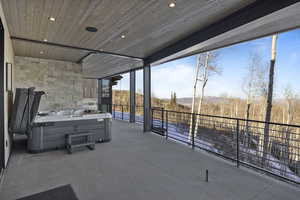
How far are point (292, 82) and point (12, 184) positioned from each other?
6537 mm

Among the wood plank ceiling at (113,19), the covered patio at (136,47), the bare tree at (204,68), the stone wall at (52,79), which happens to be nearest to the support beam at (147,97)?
the covered patio at (136,47)

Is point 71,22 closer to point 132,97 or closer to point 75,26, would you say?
point 75,26

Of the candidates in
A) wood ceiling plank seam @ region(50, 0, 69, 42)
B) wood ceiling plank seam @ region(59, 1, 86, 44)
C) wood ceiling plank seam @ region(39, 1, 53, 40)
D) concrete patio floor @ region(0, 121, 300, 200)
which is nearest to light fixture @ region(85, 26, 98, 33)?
wood ceiling plank seam @ region(59, 1, 86, 44)

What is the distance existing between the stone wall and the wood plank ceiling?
1631 mm

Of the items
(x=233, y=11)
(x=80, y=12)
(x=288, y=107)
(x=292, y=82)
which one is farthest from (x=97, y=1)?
(x=288, y=107)

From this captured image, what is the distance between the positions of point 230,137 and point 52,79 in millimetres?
6401

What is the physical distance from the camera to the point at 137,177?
2.27 m

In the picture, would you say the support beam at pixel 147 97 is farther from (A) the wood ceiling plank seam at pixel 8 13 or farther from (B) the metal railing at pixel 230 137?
(A) the wood ceiling plank seam at pixel 8 13

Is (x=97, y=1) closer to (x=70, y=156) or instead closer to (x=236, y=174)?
(x=70, y=156)

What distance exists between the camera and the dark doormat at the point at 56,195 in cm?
178

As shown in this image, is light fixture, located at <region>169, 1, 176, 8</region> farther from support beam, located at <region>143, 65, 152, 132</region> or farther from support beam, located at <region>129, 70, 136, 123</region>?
support beam, located at <region>129, 70, 136, 123</region>

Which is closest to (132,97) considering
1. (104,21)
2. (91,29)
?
(91,29)

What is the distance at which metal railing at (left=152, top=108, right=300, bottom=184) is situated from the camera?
10.2 ft

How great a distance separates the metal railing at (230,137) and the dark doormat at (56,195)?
2596 mm
